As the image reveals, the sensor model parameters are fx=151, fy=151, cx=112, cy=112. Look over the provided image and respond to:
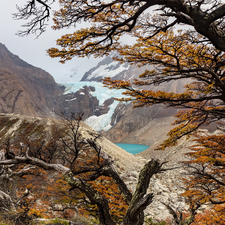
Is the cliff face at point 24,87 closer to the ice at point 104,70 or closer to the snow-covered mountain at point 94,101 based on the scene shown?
the snow-covered mountain at point 94,101

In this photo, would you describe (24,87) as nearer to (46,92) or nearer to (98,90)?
(46,92)

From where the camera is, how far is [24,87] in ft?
286

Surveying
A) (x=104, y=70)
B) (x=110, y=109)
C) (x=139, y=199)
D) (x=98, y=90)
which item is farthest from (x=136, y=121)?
(x=104, y=70)

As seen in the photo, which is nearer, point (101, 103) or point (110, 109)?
point (110, 109)

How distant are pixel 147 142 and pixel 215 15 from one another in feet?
204

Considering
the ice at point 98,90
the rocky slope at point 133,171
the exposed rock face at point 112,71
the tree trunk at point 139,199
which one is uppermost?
the exposed rock face at point 112,71

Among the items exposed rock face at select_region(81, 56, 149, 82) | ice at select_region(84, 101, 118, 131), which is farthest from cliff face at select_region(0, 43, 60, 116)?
exposed rock face at select_region(81, 56, 149, 82)

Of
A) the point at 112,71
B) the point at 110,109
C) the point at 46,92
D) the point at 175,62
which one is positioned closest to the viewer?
the point at 175,62

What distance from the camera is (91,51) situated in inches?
176

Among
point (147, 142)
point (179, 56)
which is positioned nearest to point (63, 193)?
point (179, 56)

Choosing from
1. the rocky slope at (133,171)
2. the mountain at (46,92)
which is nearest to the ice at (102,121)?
the mountain at (46,92)

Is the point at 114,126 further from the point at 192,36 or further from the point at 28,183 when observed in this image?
the point at 192,36

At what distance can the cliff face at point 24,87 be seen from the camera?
6619 cm

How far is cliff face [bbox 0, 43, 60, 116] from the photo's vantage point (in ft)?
217
